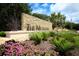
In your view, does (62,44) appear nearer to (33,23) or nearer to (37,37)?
(37,37)

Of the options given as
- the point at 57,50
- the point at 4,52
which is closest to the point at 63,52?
the point at 57,50

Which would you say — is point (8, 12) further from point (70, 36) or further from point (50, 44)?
point (70, 36)

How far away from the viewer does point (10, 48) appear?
4598 millimetres

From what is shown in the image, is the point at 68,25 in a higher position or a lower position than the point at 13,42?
higher

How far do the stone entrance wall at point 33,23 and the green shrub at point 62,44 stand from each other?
36 cm

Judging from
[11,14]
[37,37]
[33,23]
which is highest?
[11,14]

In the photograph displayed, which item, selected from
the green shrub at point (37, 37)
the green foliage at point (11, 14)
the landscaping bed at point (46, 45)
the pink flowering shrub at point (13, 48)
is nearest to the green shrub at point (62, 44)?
the landscaping bed at point (46, 45)

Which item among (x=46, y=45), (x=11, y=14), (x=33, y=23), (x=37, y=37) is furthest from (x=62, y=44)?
(x=11, y=14)

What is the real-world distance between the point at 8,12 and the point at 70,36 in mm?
1589

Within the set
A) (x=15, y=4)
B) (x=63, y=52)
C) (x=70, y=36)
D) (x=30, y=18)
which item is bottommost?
(x=63, y=52)

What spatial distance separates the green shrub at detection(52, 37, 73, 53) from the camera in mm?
4519

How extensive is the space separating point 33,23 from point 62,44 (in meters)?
0.86

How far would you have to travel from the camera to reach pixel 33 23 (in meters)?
4.78

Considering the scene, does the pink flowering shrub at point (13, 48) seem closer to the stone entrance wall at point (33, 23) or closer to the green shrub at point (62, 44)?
the stone entrance wall at point (33, 23)
